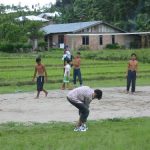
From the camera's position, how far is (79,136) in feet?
39.6

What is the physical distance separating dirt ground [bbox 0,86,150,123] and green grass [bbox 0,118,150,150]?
1.36 meters

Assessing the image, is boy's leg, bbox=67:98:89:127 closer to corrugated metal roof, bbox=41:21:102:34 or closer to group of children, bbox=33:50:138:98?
group of children, bbox=33:50:138:98

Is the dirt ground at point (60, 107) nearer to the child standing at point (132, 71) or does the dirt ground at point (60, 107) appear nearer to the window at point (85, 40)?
the child standing at point (132, 71)

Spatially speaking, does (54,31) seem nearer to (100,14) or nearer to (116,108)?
(100,14)

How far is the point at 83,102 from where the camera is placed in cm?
1291

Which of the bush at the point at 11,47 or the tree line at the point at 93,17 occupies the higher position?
the tree line at the point at 93,17

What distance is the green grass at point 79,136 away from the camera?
10.7 meters

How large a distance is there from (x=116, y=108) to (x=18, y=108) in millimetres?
3437

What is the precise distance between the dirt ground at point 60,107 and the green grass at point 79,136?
1.36 metres

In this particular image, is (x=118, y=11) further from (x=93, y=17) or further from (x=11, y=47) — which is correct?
(x=11, y=47)

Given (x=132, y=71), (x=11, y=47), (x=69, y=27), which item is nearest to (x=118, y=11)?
(x=69, y=27)

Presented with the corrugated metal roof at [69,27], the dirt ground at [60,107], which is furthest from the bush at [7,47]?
the dirt ground at [60,107]

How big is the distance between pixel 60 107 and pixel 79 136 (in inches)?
239

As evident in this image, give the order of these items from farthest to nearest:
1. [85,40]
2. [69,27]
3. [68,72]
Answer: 1. [69,27]
2. [85,40]
3. [68,72]
